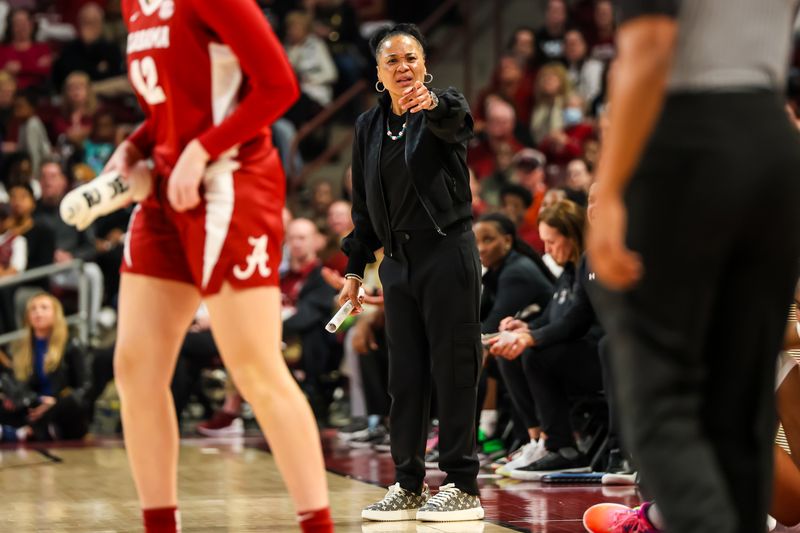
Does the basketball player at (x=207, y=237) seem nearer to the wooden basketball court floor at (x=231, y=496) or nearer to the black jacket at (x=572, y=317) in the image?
the wooden basketball court floor at (x=231, y=496)

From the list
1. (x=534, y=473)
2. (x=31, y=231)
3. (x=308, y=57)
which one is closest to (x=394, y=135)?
(x=534, y=473)

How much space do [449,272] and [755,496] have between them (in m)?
2.61

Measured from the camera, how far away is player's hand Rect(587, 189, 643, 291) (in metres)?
2.36

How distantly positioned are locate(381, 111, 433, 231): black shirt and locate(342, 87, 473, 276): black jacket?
3 cm

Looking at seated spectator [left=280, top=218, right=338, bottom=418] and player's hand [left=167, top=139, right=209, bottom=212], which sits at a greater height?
player's hand [left=167, top=139, right=209, bottom=212]

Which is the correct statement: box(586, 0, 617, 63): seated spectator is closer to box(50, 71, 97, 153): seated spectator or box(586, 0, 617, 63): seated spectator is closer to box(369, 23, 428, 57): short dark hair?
box(50, 71, 97, 153): seated spectator

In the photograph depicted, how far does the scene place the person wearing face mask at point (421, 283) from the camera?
5.10 m

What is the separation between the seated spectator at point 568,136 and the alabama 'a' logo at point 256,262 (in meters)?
8.05

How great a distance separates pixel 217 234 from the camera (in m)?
3.36

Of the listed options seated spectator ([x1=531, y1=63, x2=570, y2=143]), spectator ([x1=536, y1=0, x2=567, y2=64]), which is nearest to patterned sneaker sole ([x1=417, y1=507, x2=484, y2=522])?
seated spectator ([x1=531, y1=63, x2=570, y2=143])

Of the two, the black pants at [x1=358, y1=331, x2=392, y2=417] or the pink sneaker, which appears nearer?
the pink sneaker

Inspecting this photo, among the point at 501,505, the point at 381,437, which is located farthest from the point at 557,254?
the point at 381,437

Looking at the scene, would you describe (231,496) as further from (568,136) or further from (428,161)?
(568,136)

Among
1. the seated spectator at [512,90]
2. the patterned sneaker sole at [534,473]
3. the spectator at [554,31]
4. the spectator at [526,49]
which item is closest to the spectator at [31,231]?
the seated spectator at [512,90]
